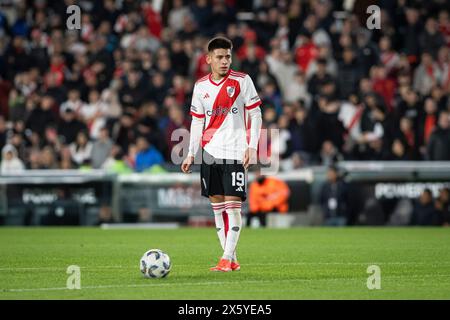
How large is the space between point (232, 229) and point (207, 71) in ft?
47.0

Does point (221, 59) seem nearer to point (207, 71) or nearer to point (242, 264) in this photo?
point (242, 264)

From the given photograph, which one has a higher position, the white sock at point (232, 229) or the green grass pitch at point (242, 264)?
the white sock at point (232, 229)

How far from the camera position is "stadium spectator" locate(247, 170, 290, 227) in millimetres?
22828

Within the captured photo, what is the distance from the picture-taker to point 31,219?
23781 millimetres

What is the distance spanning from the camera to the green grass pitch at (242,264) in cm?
997

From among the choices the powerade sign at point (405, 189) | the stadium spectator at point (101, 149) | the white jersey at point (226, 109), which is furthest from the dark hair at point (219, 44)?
the stadium spectator at point (101, 149)

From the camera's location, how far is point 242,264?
13.2 meters

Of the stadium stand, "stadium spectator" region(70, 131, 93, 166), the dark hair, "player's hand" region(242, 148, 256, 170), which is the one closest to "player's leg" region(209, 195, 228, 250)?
"player's hand" region(242, 148, 256, 170)

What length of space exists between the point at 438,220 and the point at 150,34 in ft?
30.5

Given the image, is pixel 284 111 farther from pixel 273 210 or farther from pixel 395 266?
pixel 395 266

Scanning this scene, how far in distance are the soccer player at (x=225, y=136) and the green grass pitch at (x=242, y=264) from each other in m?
0.61

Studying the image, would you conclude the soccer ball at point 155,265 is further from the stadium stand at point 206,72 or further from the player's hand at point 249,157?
the stadium stand at point 206,72

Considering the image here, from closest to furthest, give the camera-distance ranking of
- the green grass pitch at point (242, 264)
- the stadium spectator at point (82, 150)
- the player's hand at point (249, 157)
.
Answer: the green grass pitch at point (242, 264) < the player's hand at point (249, 157) < the stadium spectator at point (82, 150)

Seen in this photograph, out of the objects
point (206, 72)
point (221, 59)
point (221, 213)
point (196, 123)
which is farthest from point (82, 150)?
point (221, 59)
